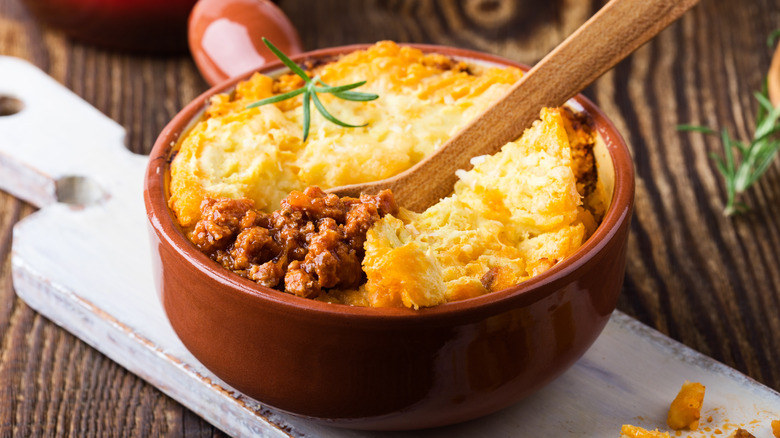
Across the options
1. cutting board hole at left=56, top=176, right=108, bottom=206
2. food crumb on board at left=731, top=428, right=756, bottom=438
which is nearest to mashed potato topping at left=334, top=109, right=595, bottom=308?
food crumb on board at left=731, top=428, right=756, bottom=438

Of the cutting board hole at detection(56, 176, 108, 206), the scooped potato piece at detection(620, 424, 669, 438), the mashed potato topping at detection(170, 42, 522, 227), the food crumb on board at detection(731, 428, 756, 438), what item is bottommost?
the cutting board hole at detection(56, 176, 108, 206)

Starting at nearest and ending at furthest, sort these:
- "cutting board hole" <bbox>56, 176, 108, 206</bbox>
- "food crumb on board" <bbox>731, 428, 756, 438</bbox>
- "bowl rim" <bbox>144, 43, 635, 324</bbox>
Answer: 1. "bowl rim" <bbox>144, 43, 635, 324</bbox>
2. "food crumb on board" <bbox>731, 428, 756, 438</bbox>
3. "cutting board hole" <bbox>56, 176, 108, 206</bbox>

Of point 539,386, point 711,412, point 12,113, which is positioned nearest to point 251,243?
point 539,386

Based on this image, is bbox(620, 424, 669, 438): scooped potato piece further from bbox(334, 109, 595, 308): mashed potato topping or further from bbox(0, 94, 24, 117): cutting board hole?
bbox(0, 94, 24, 117): cutting board hole

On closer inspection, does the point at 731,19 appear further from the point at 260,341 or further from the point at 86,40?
the point at 260,341

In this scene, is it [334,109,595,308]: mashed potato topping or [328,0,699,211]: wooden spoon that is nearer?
[334,109,595,308]: mashed potato topping

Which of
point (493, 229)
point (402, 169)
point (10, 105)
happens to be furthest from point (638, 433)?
point (10, 105)
